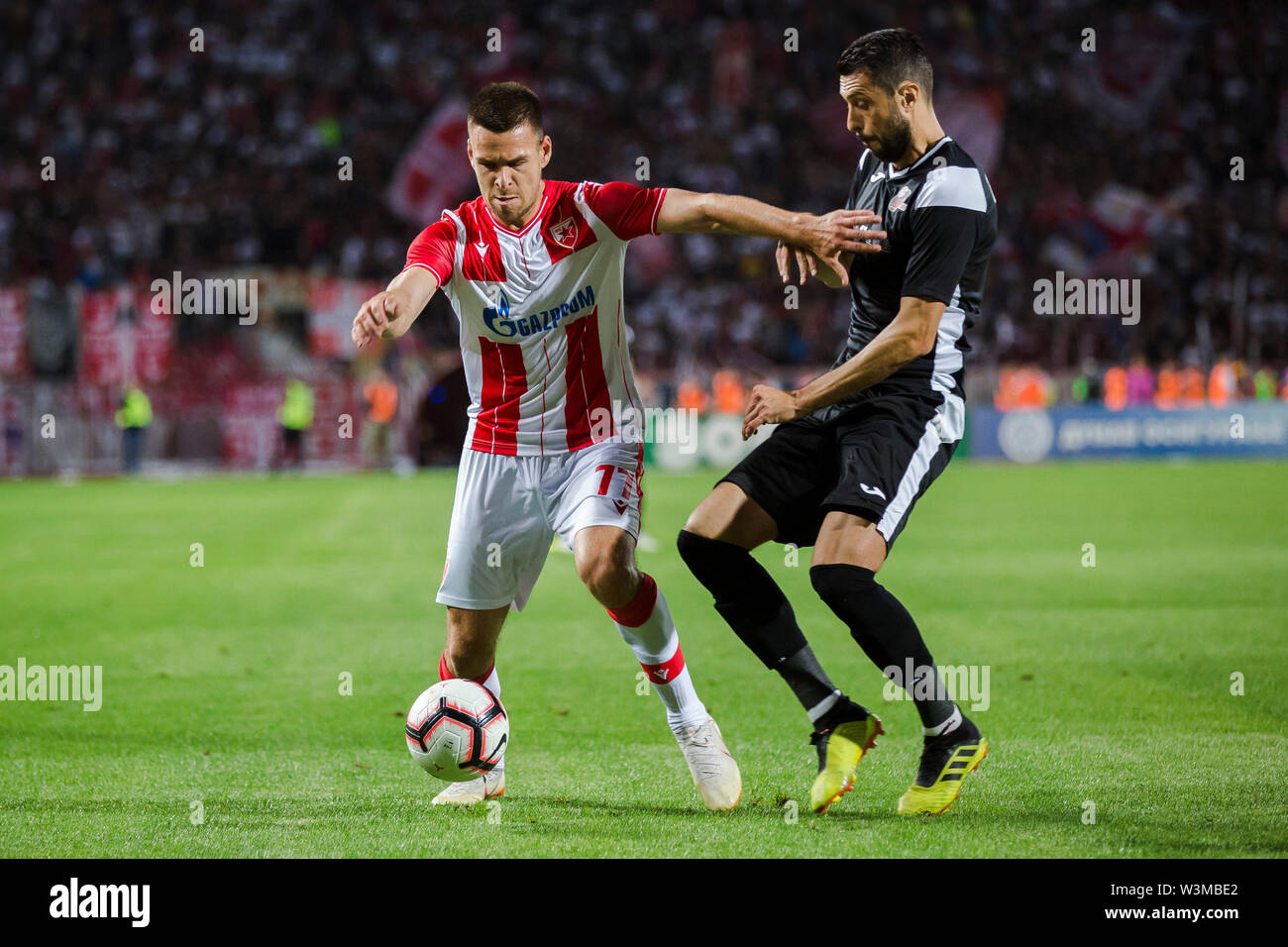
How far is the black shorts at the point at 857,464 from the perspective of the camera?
456 cm

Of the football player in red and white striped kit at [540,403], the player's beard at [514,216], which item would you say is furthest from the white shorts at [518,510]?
the player's beard at [514,216]

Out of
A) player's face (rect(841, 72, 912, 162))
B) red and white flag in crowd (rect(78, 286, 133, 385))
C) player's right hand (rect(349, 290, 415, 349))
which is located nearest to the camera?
player's right hand (rect(349, 290, 415, 349))

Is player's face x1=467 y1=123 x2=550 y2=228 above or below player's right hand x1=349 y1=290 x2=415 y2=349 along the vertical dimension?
above

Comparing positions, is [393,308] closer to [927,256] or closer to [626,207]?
[626,207]

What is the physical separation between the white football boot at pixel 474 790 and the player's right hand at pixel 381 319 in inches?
63.5

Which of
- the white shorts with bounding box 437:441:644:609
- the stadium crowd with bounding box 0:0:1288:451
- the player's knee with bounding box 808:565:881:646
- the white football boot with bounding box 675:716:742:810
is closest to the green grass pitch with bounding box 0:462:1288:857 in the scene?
the white football boot with bounding box 675:716:742:810

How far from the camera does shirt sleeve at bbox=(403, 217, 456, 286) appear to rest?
15.3 ft

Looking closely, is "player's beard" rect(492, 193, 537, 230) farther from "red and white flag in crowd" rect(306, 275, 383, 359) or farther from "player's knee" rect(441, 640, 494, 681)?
"red and white flag in crowd" rect(306, 275, 383, 359)

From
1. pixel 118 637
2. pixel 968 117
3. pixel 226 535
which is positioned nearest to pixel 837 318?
pixel 968 117

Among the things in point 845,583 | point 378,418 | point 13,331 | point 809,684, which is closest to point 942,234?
point 845,583

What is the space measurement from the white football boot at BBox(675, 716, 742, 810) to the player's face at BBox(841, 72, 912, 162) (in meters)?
2.11

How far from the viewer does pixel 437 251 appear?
4.74m

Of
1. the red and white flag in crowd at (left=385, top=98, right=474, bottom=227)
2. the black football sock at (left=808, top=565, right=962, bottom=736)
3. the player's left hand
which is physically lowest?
the black football sock at (left=808, top=565, right=962, bottom=736)

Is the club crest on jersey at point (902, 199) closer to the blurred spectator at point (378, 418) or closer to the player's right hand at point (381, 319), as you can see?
the player's right hand at point (381, 319)
